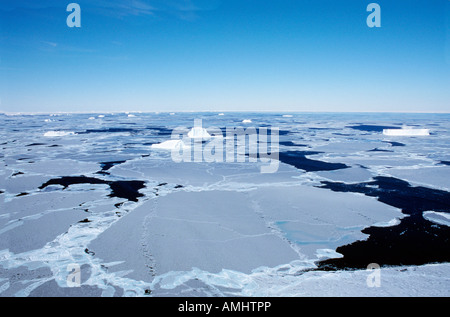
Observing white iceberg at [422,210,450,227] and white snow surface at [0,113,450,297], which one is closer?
white snow surface at [0,113,450,297]

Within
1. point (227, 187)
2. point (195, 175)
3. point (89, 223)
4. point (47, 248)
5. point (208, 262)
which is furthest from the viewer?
point (195, 175)

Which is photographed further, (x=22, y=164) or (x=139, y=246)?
(x=22, y=164)

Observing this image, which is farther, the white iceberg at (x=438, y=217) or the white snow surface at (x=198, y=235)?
the white iceberg at (x=438, y=217)

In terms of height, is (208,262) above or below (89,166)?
below

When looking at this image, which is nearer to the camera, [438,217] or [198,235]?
[198,235]

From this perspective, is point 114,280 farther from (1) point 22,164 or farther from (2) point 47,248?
(1) point 22,164
